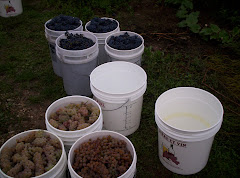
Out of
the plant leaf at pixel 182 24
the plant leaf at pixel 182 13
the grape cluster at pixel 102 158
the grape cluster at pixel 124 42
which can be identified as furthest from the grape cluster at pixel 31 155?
the plant leaf at pixel 182 13

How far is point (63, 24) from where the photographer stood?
3.69 metres

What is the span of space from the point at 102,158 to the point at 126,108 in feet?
2.49

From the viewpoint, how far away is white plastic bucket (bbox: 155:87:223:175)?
231cm

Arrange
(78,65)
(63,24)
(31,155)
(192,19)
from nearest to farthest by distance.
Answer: (31,155)
(78,65)
(63,24)
(192,19)

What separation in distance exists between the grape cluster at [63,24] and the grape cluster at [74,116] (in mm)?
1353

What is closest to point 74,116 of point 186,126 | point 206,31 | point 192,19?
point 186,126

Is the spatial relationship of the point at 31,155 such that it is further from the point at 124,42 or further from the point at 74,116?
the point at 124,42

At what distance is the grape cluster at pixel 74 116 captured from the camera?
97.1 inches

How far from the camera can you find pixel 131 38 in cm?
354

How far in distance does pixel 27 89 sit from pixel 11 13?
8.59 ft

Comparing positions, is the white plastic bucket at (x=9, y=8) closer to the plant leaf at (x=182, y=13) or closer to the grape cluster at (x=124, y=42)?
the grape cluster at (x=124, y=42)

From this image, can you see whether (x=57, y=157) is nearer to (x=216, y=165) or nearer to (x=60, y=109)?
(x=60, y=109)

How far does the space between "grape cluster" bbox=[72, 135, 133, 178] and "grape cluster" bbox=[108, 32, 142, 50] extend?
4.63 ft

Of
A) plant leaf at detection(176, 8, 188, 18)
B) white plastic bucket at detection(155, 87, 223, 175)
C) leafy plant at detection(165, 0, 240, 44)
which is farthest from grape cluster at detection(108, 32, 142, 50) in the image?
plant leaf at detection(176, 8, 188, 18)
